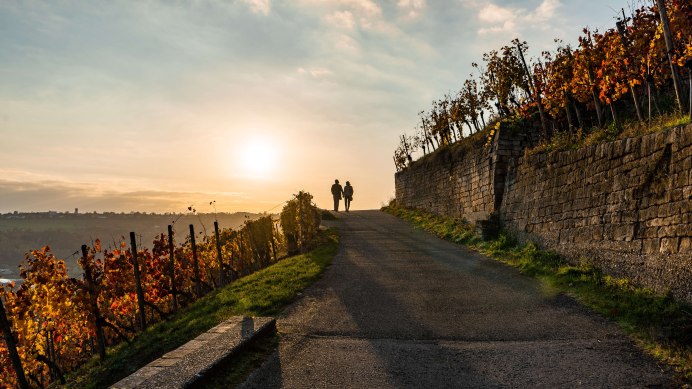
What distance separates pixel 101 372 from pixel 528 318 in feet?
24.9

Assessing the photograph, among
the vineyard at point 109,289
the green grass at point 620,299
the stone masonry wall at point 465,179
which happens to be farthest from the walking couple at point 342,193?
the green grass at point 620,299

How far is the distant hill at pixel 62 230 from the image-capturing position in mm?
144875

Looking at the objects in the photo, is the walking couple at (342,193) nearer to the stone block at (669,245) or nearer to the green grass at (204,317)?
the green grass at (204,317)

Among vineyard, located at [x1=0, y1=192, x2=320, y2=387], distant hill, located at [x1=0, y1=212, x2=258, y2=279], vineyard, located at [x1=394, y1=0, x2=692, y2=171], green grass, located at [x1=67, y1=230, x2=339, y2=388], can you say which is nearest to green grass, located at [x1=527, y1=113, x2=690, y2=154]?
vineyard, located at [x1=394, y1=0, x2=692, y2=171]

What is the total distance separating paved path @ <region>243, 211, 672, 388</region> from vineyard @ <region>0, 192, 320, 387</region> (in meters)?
4.70

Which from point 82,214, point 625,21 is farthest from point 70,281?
point 82,214

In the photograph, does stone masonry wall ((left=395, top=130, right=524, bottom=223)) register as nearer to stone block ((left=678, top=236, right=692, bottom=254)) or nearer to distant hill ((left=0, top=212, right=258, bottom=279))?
stone block ((left=678, top=236, right=692, bottom=254))

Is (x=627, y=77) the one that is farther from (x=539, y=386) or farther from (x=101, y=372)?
(x=101, y=372)

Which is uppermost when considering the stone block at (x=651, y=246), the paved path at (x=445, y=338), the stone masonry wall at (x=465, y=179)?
the stone masonry wall at (x=465, y=179)

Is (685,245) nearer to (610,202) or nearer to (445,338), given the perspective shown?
(610,202)

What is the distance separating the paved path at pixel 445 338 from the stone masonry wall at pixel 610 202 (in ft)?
4.52

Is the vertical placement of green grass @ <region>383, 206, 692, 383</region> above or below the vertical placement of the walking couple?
below

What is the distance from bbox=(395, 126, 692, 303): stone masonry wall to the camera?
7.07 metres

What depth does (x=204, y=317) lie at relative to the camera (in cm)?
884
